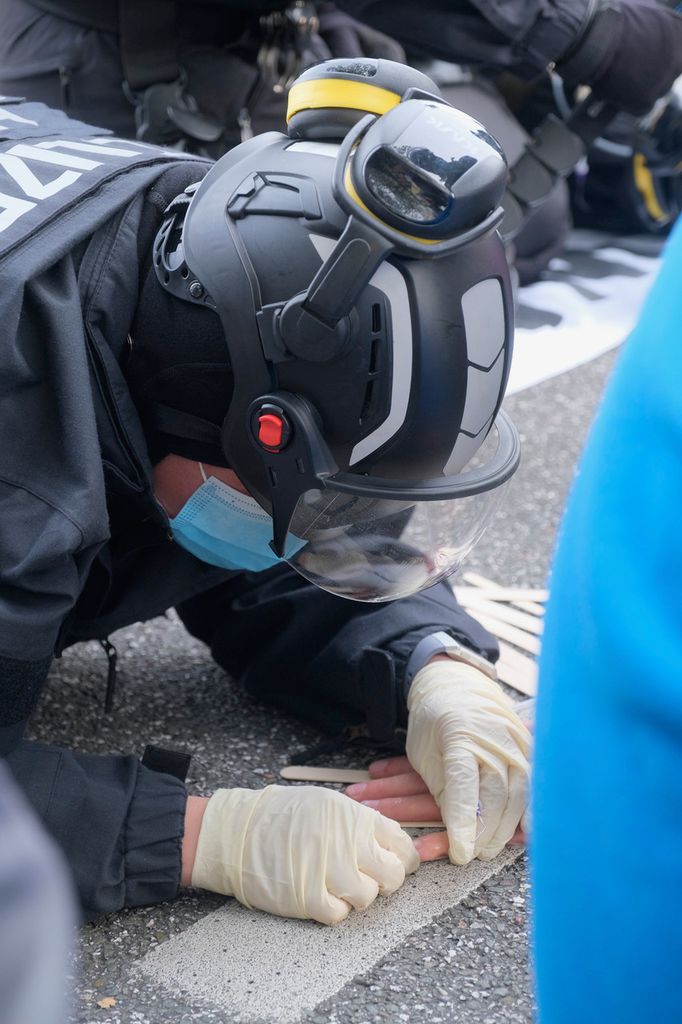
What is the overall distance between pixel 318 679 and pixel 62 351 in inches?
30.4

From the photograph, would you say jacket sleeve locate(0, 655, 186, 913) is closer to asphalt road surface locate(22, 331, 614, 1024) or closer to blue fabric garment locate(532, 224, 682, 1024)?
asphalt road surface locate(22, 331, 614, 1024)

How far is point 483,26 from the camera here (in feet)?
10.4

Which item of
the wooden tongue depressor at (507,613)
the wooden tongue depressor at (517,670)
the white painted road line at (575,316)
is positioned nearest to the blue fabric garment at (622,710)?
the wooden tongue depressor at (517,670)

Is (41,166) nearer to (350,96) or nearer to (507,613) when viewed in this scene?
(350,96)

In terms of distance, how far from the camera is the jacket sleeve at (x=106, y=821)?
1.58 metres

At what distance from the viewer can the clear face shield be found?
5.22 feet

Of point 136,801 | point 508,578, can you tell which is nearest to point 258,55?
point 508,578

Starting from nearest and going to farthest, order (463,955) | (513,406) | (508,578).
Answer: (463,955), (508,578), (513,406)

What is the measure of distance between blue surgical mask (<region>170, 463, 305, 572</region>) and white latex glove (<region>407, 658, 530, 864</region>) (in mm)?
347

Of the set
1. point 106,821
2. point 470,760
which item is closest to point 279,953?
point 106,821

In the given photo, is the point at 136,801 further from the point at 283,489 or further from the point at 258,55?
the point at 258,55

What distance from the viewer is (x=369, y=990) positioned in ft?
4.96

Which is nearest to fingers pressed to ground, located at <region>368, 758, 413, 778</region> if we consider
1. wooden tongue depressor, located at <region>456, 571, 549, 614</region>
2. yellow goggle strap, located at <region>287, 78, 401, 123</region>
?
wooden tongue depressor, located at <region>456, 571, 549, 614</region>

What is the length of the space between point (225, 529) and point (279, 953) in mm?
592
